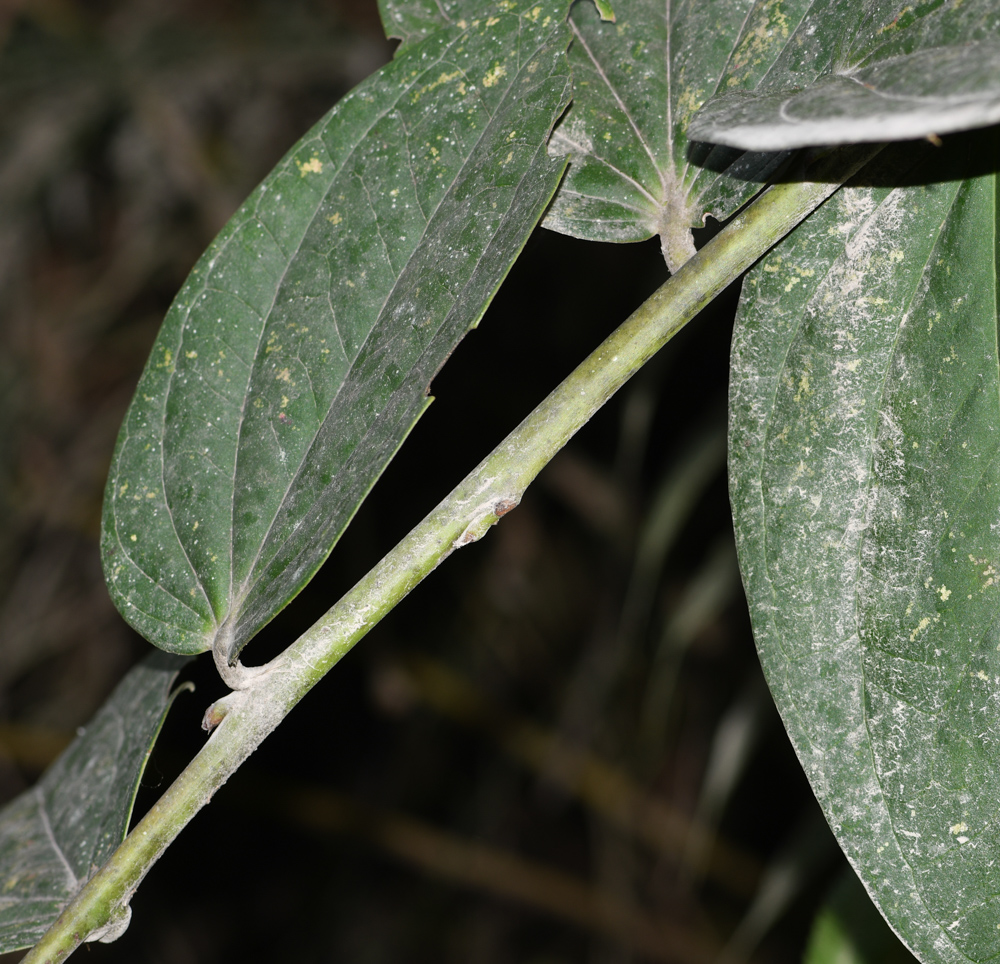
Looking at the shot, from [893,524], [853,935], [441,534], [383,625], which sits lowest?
[383,625]

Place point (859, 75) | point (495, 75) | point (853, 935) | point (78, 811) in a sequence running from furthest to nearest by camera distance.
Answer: point (853, 935) < point (78, 811) < point (495, 75) < point (859, 75)

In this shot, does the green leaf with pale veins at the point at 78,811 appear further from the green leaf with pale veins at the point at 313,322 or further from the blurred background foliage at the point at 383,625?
the blurred background foliage at the point at 383,625

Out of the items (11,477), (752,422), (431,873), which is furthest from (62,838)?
(431,873)

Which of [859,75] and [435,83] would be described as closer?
[859,75]

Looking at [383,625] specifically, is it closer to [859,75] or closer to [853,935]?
[853,935]

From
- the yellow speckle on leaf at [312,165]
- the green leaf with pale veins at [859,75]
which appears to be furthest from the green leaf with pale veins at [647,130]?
the yellow speckle on leaf at [312,165]

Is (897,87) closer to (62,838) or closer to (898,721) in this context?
(898,721)

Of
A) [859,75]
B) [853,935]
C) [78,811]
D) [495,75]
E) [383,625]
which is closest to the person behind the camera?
[859,75]

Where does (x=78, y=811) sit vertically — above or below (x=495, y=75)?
below

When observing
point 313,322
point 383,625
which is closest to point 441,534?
point 313,322
